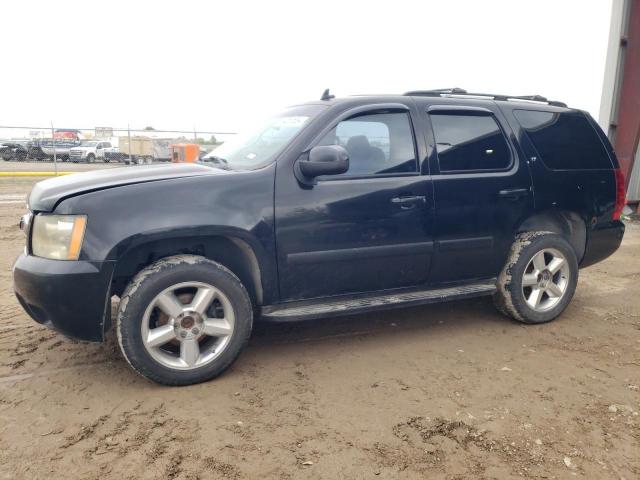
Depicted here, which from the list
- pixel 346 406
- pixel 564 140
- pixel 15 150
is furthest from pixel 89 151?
pixel 346 406

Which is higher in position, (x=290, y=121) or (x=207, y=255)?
(x=290, y=121)

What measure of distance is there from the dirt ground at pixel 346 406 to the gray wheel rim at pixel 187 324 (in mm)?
199

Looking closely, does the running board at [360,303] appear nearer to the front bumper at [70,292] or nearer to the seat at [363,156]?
the seat at [363,156]

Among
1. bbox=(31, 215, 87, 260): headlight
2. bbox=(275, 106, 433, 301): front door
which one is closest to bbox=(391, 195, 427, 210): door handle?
bbox=(275, 106, 433, 301): front door

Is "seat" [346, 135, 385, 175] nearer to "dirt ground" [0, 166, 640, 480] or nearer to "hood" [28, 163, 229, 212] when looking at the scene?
"hood" [28, 163, 229, 212]

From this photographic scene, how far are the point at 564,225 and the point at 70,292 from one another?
13.0 ft

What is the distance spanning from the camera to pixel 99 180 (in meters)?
3.22

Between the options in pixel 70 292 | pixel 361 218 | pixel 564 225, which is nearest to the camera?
pixel 70 292

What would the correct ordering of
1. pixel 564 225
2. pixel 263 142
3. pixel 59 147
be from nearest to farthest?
pixel 263 142 < pixel 564 225 < pixel 59 147

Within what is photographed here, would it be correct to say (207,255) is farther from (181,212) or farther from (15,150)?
(15,150)

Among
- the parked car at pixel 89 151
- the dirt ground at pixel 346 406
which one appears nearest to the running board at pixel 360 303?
the dirt ground at pixel 346 406

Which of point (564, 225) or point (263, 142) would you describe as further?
point (564, 225)

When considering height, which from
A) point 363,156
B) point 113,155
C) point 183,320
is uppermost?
point 363,156

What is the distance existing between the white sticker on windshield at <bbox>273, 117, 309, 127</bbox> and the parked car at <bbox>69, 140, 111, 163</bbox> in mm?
28951
